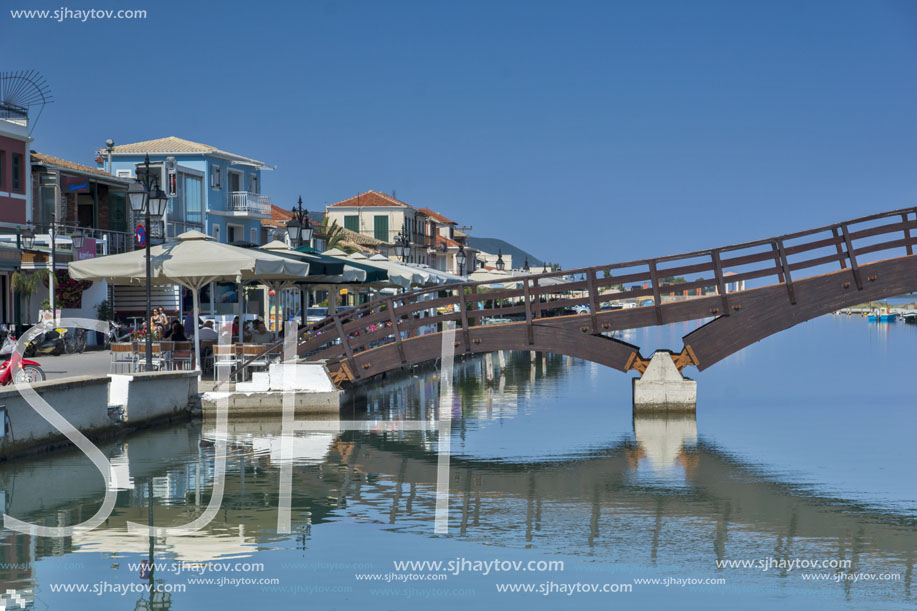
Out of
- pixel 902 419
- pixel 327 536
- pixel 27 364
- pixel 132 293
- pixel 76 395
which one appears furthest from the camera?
pixel 132 293

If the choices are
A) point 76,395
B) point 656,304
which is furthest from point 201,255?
point 656,304

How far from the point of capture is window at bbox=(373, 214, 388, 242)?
339 feet

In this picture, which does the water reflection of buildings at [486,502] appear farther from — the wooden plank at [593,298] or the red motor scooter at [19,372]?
the wooden plank at [593,298]

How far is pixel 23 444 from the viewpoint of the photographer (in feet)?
55.0

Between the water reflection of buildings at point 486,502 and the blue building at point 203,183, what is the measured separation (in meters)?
36.5

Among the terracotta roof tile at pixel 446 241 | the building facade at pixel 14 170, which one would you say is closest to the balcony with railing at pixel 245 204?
the building facade at pixel 14 170

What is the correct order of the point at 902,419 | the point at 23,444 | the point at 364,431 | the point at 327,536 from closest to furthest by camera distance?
1. the point at 327,536
2. the point at 23,444
3. the point at 364,431
4. the point at 902,419

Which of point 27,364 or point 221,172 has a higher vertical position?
point 221,172

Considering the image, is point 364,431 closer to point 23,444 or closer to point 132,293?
point 23,444

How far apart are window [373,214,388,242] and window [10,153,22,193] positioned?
64196mm

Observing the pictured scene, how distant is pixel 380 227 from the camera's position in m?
104

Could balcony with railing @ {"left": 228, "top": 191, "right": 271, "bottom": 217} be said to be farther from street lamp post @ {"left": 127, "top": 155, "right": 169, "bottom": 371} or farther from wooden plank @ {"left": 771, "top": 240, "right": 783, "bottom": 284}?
wooden plank @ {"left": 771, "top": 240, "right": 783, "bottom": 284}

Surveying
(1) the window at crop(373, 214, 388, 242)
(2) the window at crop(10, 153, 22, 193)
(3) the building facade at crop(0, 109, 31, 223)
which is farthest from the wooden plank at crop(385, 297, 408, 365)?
(1) the window at crop(373, 214, 388, 242)

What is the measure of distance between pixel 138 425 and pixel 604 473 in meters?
9.01
